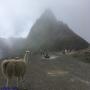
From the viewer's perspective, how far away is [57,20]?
375 ft

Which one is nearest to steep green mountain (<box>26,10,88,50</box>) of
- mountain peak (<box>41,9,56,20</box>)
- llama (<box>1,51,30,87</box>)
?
mountain peak (<box>41,9,56,20</box>)

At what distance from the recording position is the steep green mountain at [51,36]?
286 feet

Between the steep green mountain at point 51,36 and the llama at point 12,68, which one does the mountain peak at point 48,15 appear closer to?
the steep green mountain at point 51,36

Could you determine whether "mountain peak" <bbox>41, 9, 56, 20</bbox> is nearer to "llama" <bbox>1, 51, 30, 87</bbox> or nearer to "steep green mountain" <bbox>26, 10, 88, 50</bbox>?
"steep green mountain" <bbox>26, 10, 88, 50</bbox>

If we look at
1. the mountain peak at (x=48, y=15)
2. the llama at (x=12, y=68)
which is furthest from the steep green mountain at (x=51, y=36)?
the llama at (x=12, y=68)

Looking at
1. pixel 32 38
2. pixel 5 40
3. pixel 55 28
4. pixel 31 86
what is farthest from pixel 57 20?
pixel 31 86

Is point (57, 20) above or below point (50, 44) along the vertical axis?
above

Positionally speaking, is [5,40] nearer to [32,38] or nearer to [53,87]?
[32,38]

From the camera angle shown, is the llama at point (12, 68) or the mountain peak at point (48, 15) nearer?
the llama at point (12, 68)

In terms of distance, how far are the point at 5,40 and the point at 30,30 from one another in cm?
1601

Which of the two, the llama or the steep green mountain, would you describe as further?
the steep green mountain

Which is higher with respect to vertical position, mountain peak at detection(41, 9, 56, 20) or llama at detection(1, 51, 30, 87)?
mountain peak at detection(41, 9, 56, 20)

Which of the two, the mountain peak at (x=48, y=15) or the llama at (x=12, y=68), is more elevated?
the mountain peak at (x=48, y=15)

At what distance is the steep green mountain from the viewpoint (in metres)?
87.2
